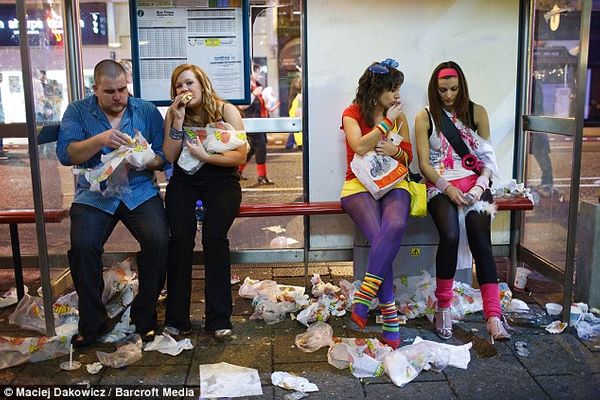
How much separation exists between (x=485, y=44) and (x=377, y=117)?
101 centimetres

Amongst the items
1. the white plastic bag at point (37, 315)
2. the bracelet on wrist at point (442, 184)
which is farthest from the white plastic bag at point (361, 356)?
the white plastic bag at point (37, 315)

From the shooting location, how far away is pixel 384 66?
3.87m

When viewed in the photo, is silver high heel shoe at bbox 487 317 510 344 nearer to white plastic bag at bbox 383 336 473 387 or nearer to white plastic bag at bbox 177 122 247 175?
white plastic bag at bbox 383 336 473 387

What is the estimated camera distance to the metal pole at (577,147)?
346 centimetres

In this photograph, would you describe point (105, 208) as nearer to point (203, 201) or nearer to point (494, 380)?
point (203, 201)

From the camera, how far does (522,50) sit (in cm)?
431

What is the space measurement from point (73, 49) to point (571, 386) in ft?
12.2

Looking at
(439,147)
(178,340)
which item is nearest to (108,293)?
(178,340)

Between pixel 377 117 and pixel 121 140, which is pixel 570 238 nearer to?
→ pixel 377 117

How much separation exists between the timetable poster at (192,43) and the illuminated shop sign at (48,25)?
53cm

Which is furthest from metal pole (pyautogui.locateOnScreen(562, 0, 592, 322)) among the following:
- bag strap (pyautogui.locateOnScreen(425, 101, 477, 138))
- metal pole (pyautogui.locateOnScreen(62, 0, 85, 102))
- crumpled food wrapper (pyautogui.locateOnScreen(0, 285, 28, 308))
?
crumpled food wrapper (pyautogui.locateOnScreen(0, 285, 28, 308))

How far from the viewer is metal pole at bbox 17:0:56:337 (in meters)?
3.32

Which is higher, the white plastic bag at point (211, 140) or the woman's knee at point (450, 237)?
the white plastic bag at point (211, 140)

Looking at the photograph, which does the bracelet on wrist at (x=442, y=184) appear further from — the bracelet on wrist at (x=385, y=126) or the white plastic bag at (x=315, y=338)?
the white plastic bag at (x=315, y=338)
